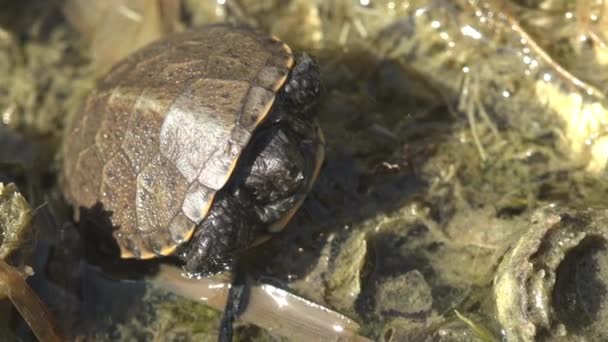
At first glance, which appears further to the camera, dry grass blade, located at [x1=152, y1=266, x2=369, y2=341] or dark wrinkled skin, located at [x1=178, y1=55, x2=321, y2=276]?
dry grass blade, located at [x1=152, y1=266, x2=369, y2=341]

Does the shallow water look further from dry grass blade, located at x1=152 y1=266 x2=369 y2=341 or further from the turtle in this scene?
the turtle

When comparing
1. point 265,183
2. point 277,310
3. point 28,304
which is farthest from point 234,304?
point 28,304

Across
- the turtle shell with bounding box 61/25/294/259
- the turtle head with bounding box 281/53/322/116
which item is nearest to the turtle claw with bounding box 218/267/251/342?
the turtle shell with bounding box 61/25/294/259

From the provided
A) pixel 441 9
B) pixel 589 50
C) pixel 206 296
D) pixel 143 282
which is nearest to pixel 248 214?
pixel 206 296

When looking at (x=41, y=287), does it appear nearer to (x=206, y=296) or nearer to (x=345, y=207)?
(x=206, y=296)

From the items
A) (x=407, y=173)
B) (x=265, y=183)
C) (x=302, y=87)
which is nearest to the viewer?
(x=265, y=183)

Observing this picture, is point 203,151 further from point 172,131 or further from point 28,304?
point 28,304

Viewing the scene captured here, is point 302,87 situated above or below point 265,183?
above

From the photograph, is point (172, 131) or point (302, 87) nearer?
point (172, 131)
